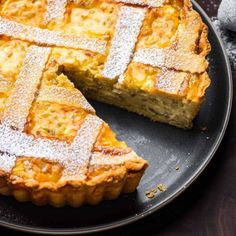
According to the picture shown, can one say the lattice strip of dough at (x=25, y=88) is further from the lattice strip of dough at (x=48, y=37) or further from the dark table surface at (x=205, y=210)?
the dark table surface at (x=205, y=210)

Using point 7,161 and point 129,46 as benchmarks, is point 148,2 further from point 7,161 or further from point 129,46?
point 7,161

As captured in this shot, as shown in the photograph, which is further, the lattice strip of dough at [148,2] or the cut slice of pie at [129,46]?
the lattice strip of dough at [148,2]

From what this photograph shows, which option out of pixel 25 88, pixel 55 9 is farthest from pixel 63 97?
pixel 55 9

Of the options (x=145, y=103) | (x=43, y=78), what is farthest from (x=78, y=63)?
(x=145, y=103)

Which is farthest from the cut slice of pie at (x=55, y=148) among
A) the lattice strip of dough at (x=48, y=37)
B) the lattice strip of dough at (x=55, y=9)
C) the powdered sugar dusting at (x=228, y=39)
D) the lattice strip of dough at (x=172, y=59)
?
the powdered sugar dusting at (x=228, y=39)

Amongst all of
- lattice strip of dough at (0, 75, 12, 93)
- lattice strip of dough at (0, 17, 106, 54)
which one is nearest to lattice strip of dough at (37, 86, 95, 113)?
lattice strip of dough at (0, 75, 12, 93)

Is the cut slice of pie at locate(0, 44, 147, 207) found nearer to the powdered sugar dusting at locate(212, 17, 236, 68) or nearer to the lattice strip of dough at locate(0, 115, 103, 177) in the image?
the lattice strip of dough at locate(0, 115, 103, 177)

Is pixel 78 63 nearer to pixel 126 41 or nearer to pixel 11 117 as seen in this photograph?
pixel 126 41
